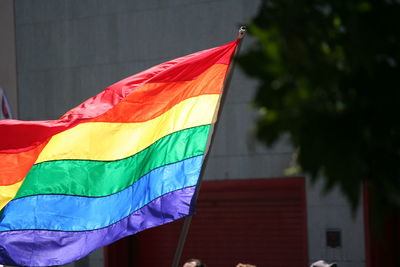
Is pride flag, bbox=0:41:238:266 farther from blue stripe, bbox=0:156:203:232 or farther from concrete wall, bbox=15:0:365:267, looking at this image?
concrete wall, bbox=15:0:365:267

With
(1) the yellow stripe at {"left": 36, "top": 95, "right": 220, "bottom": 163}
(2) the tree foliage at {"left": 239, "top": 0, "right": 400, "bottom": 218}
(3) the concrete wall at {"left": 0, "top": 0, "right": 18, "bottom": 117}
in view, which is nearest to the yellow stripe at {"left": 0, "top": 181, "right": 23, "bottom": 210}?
(1) the yellow stripe at {"left": 36, "top": 95, "right": 220, "bottom": 163}

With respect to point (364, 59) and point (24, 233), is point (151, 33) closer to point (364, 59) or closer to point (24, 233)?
point (24, 233)

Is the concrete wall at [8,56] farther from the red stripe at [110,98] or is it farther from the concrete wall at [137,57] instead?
the red stripe at [110,98]

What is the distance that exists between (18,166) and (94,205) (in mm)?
1053

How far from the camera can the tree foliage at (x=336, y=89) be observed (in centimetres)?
217

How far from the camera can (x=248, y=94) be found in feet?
46.8

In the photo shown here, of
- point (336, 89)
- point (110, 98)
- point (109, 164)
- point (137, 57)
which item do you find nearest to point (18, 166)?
point (109, 164)

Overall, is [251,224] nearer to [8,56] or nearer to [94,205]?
[8,56]

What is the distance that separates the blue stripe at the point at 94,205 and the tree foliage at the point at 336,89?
16.7ft

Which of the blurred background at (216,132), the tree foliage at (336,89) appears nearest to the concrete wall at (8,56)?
the blurred background at (216,132)

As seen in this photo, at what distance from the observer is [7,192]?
791 cm

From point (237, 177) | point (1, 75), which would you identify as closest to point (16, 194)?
point (237, 177)

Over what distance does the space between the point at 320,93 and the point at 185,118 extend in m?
5.71

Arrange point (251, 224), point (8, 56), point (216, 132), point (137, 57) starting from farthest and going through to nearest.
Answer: point (8, 56)
point (137, 57)
point (251, 224)
point (216, 132)
